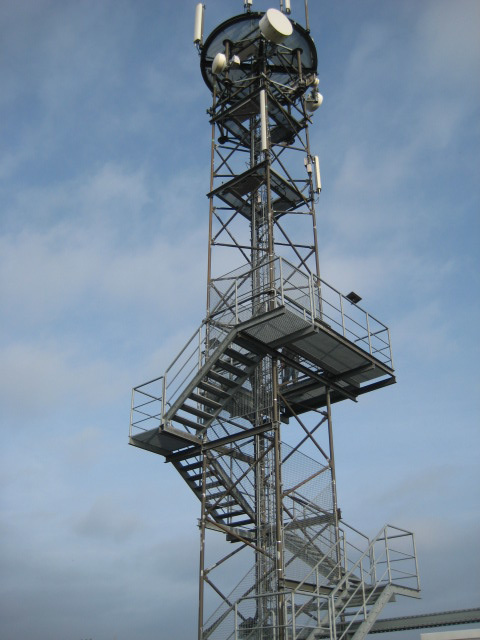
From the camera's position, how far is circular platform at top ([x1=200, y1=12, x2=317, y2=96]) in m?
29.3

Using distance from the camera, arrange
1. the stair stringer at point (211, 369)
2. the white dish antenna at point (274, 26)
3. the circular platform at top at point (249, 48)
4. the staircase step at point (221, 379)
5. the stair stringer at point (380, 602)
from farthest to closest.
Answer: the circular platform at top at point (249, 48)
the white dish antenna at point (274, 26)
the staircase step at point (221, 379)
the stair stringer at point (211, 369)
the stair stringer at point (380, 602)

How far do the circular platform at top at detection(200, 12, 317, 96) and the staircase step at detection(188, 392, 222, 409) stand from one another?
501 inches

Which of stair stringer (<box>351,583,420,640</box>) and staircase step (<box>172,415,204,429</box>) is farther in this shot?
staircase step (<box>172,415,204,429</box>)

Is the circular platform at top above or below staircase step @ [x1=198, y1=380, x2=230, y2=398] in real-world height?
above

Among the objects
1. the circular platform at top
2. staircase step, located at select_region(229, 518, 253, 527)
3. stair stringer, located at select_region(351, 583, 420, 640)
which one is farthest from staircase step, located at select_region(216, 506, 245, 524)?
the circular platform at top

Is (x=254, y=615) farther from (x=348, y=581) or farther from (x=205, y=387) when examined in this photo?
(x=205, y=387)

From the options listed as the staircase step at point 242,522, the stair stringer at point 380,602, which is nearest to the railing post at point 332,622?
the stair stringer at point 380,602

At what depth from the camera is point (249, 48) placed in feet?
96.2

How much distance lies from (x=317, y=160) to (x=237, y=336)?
10.2 meters

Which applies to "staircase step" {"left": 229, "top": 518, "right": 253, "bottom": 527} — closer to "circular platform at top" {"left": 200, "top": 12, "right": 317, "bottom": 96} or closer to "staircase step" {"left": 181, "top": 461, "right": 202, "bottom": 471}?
"staircase step" {"left": 181, "top": 461, "right": 202, "bottom": 471}

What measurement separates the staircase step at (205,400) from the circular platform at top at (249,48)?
41.8ft

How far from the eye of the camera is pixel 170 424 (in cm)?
2356

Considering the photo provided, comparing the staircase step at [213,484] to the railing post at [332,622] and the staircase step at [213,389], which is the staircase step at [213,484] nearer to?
the staircase step at [213,389]

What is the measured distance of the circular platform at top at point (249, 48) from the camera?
29.3 meters
